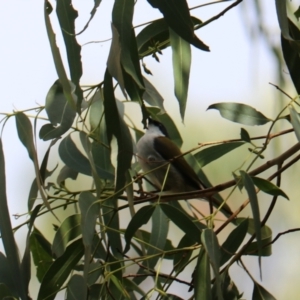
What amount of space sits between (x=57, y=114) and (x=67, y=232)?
0.88 ft

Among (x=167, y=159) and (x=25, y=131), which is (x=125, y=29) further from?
(x=167, y=159)

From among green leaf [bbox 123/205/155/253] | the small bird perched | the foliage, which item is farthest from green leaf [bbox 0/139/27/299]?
the small bird perched

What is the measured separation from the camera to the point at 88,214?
116 centimetres

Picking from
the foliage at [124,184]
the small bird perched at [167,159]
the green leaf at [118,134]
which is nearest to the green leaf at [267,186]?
the foliage at [124,184]

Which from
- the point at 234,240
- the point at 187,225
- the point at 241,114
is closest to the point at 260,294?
the point at 234,240

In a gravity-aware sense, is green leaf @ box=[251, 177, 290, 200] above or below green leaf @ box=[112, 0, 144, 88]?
below

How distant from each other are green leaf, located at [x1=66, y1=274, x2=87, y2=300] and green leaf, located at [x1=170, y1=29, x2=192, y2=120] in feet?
1.33

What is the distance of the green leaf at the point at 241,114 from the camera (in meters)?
1.38

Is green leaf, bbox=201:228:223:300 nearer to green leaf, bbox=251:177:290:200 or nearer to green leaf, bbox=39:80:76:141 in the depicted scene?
green leaf, bbox=251:177:290:200

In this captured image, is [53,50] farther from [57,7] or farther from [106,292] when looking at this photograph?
[106,292]

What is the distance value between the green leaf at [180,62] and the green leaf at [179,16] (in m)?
0.23

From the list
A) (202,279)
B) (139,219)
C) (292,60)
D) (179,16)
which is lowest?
(202,279)

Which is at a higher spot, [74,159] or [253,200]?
[74,159]

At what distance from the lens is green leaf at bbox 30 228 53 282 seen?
1.56 m
